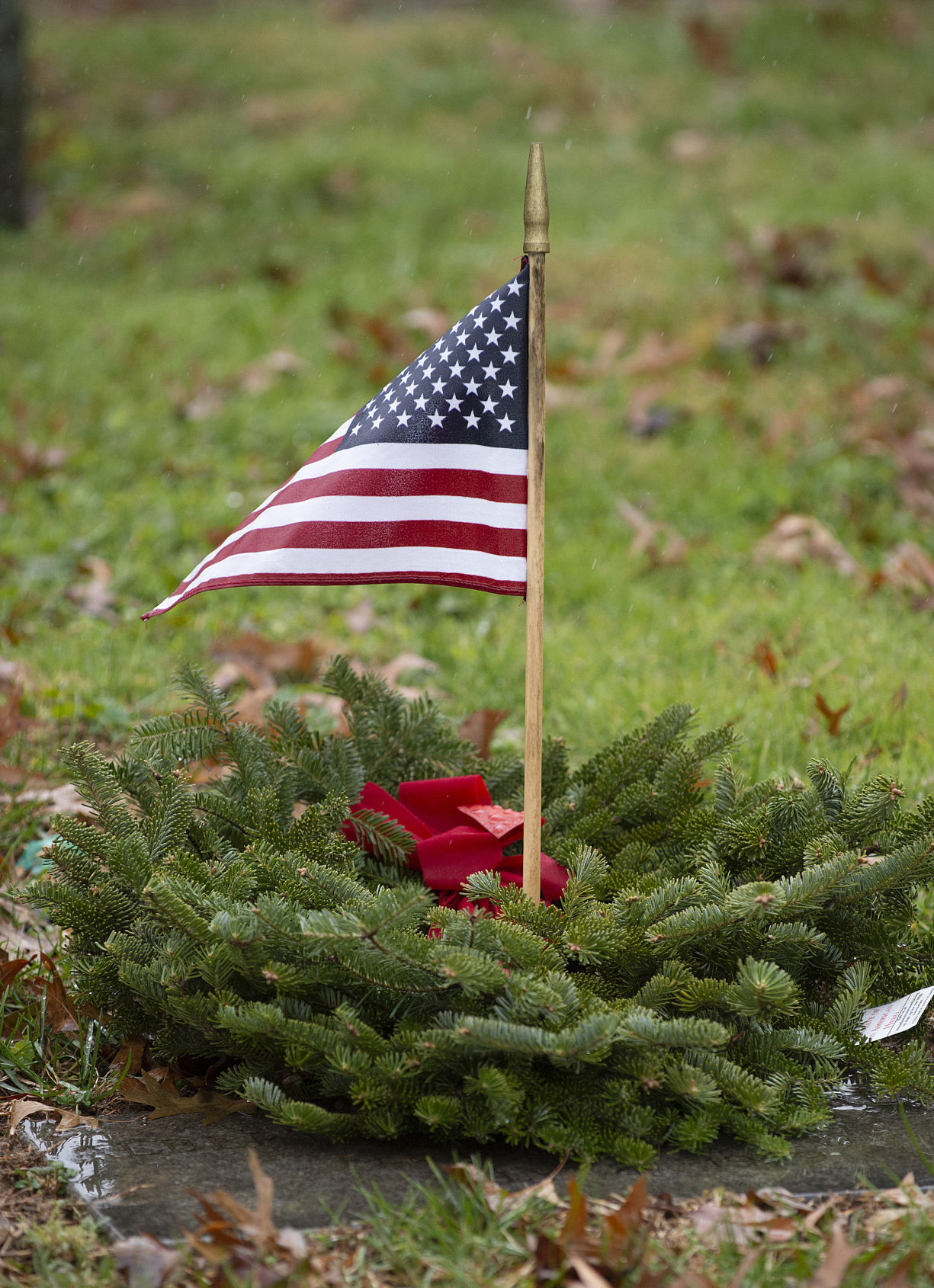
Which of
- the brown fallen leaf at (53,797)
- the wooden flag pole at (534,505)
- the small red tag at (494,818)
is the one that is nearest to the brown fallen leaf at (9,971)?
the brown fallen leaf at (53,797)

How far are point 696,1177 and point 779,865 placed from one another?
681 mm

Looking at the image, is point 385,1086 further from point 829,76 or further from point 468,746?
point 829,76

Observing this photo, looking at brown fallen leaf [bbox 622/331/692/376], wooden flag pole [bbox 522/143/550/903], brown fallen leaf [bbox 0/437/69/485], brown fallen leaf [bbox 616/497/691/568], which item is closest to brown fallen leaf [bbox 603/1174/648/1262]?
wooden flag pole [bbox 522/143/550/903]

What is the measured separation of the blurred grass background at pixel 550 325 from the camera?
174 inches

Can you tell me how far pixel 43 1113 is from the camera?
A: 233 centimetres

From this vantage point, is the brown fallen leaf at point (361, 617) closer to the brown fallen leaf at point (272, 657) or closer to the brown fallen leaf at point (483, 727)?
the brown fallen leaf at point (272, 657)

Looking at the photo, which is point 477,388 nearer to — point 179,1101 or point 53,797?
point 179,1101

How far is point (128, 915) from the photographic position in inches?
95.2

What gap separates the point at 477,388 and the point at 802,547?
3.22 metres

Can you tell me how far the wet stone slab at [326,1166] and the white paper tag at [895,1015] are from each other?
20 centimetres

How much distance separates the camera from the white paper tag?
7.93ft

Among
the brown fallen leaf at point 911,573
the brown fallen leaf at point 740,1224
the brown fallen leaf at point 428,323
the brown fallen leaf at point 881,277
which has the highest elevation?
the brown fallen leaf at point 881,277

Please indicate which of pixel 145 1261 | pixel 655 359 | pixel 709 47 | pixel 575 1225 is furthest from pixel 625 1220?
pixel 709 47

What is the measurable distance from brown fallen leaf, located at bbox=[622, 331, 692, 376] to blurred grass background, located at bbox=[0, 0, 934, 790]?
0.02 m
